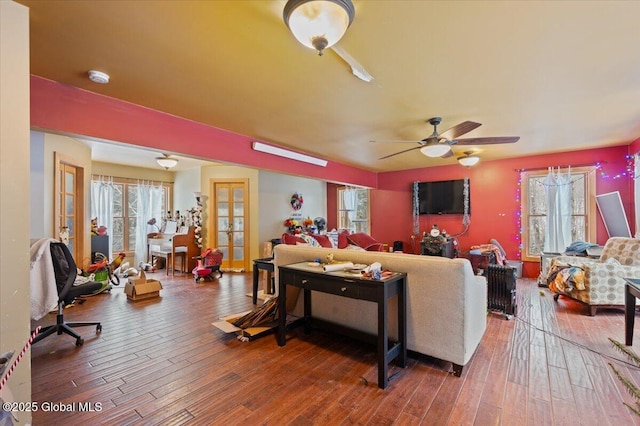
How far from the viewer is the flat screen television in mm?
6543

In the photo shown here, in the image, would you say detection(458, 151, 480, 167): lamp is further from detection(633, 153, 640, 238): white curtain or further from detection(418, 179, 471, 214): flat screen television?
detection(633, 153, 640, 238): white curtain

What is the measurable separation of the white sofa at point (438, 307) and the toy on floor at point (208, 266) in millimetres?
3914

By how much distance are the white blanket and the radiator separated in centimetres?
480

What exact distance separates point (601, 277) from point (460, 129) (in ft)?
8.74

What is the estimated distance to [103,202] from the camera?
22.4 feet

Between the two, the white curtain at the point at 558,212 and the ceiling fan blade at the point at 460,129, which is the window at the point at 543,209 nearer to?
the white curtain at the point at 558,212

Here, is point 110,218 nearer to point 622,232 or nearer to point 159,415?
point 159,415

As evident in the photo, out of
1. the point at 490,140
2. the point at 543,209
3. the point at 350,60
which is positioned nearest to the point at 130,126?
the point at 350,60

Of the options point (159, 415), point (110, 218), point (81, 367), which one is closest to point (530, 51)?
point (159, 415)

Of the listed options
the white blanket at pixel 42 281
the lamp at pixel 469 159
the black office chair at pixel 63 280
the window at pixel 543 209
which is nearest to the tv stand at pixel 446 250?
the window at pixel 543 209

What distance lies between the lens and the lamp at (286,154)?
445 centimetres

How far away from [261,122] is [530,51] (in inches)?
110

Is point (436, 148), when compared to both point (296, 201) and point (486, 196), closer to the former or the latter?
point (486, 196)

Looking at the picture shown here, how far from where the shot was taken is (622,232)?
4.77 metres
